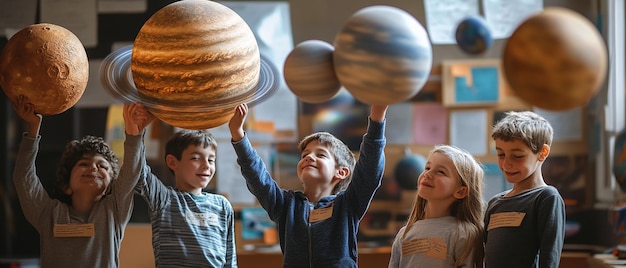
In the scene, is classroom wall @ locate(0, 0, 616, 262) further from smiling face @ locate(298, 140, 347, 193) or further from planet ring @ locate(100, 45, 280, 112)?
planet ring @ locate(100, 45, 280, 112)

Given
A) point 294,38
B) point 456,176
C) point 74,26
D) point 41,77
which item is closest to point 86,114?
point 74,26

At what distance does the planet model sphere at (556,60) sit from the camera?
7.38ft

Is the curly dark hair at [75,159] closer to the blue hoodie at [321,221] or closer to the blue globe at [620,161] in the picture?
the blue hoodie at [321,221]

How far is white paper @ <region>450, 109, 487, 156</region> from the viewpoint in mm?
5840

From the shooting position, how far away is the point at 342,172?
12.2 ft

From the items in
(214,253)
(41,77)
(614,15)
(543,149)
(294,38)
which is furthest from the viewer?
(294,38)

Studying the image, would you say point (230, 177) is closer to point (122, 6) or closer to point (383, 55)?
point (122, 6)

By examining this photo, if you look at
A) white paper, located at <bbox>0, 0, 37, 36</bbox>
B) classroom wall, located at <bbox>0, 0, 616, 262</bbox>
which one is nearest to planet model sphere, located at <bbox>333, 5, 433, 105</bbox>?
classroom wall, located at <bbox>0, 0, 616, 262</bbox>

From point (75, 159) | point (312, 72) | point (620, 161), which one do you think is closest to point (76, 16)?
point (75, 159)

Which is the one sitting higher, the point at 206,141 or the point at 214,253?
the point at 206,141

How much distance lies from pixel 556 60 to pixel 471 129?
3639mm

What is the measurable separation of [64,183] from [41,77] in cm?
103

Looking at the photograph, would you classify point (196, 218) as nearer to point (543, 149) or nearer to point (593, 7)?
point (543, 149)

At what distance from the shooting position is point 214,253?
3768 millimetres
